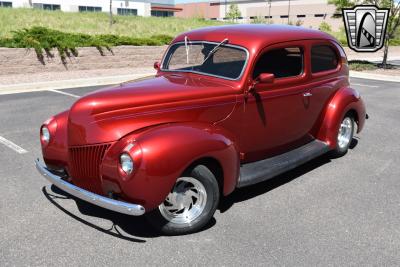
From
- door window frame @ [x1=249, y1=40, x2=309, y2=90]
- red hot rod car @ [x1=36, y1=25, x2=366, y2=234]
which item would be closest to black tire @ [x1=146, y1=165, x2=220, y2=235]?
red hot rod car @ [x1=36, y1=25, x2=366, y2=234]

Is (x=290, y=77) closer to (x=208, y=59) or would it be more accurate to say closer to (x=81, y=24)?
(x=208, y=59)

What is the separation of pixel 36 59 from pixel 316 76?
11.8 metres

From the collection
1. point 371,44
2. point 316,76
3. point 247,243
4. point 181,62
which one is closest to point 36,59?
point 181,62

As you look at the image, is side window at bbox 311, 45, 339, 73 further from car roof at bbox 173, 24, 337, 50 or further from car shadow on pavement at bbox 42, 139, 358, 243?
car shadow on pavement at bbox 42, 139, 358, 243

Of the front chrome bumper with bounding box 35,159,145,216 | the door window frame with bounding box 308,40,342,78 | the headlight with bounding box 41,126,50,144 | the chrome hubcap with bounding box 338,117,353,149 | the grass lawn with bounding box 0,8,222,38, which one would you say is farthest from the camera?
the grass lawn with bounding box 0,8,222,38

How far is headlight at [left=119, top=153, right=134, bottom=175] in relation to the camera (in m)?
3.22

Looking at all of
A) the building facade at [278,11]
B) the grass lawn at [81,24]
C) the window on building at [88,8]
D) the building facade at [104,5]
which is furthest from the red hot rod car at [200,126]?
the building facade at [278,11]

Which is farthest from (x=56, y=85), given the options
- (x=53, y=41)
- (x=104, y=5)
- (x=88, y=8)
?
(x=104, y=5)

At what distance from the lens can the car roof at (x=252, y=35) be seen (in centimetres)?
449

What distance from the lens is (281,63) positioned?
4789 millimetres

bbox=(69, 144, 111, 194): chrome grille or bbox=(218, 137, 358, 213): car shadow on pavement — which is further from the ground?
bbox=(69, 144, 111, 194): chrome grille

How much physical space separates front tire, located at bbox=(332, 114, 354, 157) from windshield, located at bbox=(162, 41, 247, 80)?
2.37 metres

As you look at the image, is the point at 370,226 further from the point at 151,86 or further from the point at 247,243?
the point at 151,86

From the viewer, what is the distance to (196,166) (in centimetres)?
357
